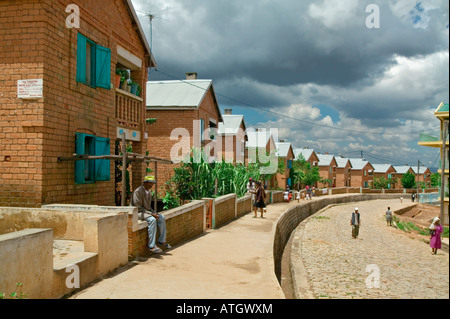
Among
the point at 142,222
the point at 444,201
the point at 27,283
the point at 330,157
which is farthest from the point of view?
the point at 330,157

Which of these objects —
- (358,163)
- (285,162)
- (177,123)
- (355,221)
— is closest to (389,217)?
(355,221)

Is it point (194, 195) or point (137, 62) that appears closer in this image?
point (137, 62)

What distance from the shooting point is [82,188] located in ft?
32.6

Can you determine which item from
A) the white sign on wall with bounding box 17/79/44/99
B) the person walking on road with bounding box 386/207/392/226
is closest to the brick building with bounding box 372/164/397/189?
the person walking on road with bounding box 386/207/392/226

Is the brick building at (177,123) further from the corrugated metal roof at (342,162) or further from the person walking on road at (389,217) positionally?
the corrugated metal roof at (342,162)

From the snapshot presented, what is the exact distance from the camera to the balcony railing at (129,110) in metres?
12.5

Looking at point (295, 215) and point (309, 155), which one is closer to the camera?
point (295, 215)

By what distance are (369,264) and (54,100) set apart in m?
14.7

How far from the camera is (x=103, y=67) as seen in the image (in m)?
10.6

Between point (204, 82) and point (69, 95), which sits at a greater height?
point (204, 82)

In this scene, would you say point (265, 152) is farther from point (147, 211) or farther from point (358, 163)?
point (358, 163)

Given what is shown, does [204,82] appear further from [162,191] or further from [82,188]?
[82,188]

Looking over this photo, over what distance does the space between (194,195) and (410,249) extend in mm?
13306

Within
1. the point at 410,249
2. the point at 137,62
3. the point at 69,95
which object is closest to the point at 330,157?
the point at 410,249
